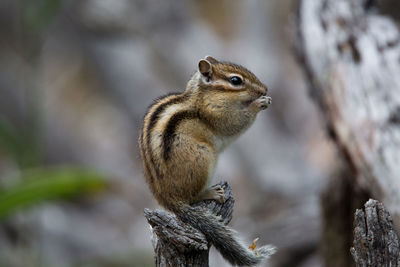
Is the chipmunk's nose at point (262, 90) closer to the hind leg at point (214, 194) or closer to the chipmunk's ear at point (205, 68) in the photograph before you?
the chipmunk's ear at point (205, 68)

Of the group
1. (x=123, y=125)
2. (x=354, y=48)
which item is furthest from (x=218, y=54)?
(x=354, y=48)

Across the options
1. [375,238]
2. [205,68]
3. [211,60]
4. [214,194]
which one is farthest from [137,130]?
[375,238]

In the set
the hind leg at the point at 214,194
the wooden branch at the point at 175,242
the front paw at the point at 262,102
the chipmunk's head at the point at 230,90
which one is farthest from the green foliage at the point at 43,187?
the wooden branch at the point at 175,242

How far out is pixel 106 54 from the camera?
8.52 m

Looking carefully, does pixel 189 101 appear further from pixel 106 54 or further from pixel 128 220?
pixel 128 220

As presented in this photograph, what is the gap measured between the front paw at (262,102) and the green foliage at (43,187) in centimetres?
165

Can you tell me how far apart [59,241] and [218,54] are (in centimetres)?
296

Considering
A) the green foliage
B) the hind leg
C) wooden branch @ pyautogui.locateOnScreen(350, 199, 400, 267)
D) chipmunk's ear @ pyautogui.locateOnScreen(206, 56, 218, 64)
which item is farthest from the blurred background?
wooden branch @ pyautogui.locateOnScreen(350, 199, 400, 267)

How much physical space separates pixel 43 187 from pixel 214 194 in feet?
6.11

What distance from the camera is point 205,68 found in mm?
3170

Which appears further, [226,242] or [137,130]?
[137,130]

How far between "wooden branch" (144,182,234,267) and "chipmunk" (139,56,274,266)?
0.19 m

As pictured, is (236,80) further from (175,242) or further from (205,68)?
(175,242)

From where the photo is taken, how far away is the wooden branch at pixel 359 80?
3.60 m
